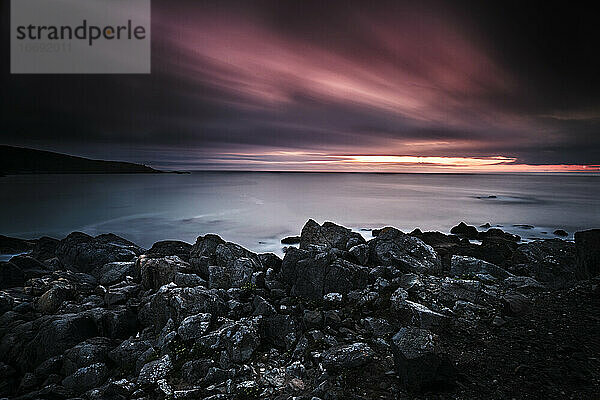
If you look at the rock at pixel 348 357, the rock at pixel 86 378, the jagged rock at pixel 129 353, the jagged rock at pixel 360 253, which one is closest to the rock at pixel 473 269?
the jagged rock at pixel 360 253

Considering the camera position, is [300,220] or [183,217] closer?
[300,220]

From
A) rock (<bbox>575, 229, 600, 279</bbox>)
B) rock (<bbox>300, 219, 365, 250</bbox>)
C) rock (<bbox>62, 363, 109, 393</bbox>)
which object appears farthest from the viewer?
rock (<bbox>300, 219, 365, 250</bbox>)

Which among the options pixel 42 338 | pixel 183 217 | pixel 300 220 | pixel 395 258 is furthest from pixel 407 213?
pixel 42 338

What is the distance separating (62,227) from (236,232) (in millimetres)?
24354

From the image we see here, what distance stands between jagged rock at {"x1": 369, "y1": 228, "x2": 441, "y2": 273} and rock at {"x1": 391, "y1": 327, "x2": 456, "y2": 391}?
6.38 meters

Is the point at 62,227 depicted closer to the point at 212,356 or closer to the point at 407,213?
the point at 212,356

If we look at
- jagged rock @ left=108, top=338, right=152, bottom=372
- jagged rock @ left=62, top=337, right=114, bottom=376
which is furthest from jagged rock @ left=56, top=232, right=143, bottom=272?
jagged rock @ left=108, top=338, right=152, bottom=372

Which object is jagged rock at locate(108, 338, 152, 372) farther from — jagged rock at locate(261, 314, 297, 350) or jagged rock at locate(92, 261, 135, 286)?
jagged rock at locate(92, 261, 135, 286)

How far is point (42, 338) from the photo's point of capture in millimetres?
10125

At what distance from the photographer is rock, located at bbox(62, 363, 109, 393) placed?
8641 millimetres

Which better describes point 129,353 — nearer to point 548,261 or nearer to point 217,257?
point 217,257

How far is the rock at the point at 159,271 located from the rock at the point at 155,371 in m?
4.83

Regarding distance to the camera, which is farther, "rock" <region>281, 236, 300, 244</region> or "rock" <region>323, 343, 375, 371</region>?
"rock" <region>281, 236, 300, 244</region>

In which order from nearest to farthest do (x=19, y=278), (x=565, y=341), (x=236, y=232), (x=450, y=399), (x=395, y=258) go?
(x=450, y=399)
(x=565, y=341)
(x=395, y=258)
(x=19, y=278)
(x=236, y=232)
